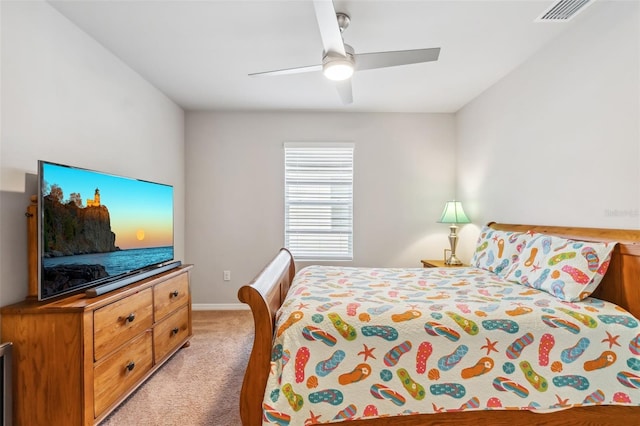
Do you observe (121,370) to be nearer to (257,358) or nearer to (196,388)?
(196,388)

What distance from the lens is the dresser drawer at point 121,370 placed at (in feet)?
5.75

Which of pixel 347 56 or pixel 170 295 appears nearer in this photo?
pixel 347 56

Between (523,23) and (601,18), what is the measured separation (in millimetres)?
412

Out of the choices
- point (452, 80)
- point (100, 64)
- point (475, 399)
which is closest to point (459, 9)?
point (452, 80)

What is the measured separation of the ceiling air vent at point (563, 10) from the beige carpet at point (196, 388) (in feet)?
10.3

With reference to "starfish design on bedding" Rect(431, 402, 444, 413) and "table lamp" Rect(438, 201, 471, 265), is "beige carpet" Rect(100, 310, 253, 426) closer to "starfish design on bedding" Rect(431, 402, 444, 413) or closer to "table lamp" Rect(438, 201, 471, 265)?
"starfish design on bedding" Rect(431, 402, 444, 413)

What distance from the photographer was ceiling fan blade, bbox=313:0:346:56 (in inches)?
57.7

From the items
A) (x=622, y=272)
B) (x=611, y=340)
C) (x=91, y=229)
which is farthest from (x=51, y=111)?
(x=622, y=272)

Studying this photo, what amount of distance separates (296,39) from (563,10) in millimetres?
1715

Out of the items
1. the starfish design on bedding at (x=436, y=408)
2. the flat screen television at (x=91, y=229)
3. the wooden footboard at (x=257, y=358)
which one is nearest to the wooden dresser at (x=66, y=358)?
the flat screen television at (x=91, y=229)

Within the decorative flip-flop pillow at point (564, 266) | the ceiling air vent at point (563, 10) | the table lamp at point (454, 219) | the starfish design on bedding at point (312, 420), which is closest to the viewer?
the starfish design on bedding at point (312, 420)

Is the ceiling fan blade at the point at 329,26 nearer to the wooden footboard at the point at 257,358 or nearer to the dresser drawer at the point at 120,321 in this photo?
the wooden footboard at the point at 257,358

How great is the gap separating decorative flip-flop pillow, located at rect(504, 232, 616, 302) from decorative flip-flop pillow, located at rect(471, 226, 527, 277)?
0.15 m

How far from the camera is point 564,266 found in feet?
6.00
